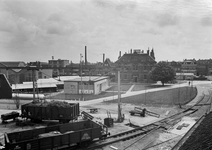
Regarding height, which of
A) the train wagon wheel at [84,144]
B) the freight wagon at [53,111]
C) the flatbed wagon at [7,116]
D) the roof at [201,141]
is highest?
the roof at [201,141]

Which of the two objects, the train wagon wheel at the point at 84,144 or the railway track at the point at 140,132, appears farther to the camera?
the railway track at the point at 140,132

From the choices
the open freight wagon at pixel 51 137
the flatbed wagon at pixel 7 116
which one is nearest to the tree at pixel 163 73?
the open freight wagon at pixel 51 137

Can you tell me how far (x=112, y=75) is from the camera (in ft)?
212

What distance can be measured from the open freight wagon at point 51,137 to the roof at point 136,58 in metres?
50.7

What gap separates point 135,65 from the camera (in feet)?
205

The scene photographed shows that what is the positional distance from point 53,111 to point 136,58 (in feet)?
161

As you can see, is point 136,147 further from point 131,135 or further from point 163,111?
point 163,111

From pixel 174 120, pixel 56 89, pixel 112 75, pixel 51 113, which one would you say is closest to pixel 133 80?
pixel 112 75

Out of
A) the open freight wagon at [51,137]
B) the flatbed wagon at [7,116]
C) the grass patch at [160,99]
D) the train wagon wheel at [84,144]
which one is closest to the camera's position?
the open freight wagon at [51,137]

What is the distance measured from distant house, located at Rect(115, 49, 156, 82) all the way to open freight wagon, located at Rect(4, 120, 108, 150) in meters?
50.2

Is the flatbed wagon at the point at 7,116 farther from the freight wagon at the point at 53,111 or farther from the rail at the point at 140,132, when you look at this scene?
the rail at the point at 140,132


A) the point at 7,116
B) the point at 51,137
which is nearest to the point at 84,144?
the point at 51,137

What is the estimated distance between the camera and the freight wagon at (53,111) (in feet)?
54.9

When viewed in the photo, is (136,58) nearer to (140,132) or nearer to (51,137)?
(140,132)
